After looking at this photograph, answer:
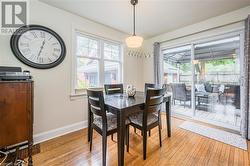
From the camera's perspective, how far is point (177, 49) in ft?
12.3

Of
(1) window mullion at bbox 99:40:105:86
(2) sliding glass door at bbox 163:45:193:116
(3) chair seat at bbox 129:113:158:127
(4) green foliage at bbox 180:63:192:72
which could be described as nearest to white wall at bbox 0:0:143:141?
(1) window mullion at bbox 99:40:105:86

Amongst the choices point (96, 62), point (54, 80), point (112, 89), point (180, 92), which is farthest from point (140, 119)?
point (180, 92)

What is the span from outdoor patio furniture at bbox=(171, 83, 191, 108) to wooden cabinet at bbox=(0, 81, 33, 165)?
3509 mm

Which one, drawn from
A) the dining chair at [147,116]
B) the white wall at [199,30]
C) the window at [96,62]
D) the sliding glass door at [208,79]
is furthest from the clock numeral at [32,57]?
the sliding glass door at [208,79]

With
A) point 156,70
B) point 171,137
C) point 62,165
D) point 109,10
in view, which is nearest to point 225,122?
point 171,137

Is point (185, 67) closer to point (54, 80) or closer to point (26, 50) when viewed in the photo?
point (54, 80)

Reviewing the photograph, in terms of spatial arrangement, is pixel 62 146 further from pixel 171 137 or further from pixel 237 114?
pixel 237 114

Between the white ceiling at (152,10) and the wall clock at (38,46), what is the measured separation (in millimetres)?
589

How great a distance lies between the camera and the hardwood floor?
1.69m

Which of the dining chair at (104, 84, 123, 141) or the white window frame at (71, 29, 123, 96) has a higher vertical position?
the white window frame at (71, 29, 123, 96)

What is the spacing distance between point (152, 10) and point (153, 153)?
2.59 m

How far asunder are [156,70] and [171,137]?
208cm

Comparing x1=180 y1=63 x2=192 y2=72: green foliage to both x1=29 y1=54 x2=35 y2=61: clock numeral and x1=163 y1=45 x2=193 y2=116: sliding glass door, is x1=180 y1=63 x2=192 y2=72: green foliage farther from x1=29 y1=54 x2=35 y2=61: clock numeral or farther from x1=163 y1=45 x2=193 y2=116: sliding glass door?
x1=29 y1=54 x2=35 y2=61: clock numeral

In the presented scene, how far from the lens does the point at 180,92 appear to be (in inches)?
147
